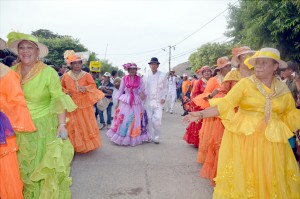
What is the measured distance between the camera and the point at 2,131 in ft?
9.26

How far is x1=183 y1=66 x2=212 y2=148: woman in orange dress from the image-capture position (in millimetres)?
7020

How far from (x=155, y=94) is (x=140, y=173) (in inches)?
114

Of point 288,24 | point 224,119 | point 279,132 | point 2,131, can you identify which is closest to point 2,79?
point 2,131

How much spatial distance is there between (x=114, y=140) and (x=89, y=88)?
155cm

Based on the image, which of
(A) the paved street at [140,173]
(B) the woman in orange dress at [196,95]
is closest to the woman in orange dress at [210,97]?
(A) the paved street at [140,173]

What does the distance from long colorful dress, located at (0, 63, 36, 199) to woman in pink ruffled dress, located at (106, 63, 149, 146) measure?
4573mm

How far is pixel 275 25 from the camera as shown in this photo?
43.2ft

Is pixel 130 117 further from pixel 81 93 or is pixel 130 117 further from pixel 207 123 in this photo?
pixel 207 123

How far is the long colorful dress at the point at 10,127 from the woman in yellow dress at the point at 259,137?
5.64ft

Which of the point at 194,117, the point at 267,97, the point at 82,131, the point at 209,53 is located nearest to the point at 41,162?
the point at 194,117

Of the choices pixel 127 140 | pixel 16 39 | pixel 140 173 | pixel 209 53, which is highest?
pixel 209 53

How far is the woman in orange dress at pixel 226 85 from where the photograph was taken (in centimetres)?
452

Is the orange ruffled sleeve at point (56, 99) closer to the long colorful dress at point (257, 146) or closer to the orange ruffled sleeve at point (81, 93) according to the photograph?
the long colorful dress at point (257, 146)

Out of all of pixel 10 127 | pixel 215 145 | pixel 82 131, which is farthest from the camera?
pixel 82 131
